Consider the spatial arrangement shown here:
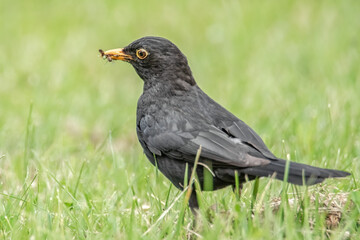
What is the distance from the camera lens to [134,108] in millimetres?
8117

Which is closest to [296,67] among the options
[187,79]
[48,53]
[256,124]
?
[256,124]

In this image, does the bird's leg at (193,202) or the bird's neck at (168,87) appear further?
the bird's neck at (168,87)

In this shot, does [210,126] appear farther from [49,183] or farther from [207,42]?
[207,42]

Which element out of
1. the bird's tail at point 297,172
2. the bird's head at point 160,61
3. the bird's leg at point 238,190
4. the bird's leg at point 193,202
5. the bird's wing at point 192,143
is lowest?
the bird's leg at point 193,202

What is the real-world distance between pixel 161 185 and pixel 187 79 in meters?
0.96

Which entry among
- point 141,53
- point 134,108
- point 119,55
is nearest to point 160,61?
point 141,53

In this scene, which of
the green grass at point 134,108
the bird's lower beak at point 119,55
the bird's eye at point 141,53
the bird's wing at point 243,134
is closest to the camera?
the green grass at point 134,108

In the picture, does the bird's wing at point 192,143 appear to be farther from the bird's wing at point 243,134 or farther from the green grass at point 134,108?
the green grass at point 134,108

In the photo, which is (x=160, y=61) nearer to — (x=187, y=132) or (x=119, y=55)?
(x=119, y=55)

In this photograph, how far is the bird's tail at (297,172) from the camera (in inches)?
141

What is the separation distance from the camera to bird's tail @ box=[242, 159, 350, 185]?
11.7 ft

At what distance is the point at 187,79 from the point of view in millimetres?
4809

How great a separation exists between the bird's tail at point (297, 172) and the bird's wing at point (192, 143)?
0.05m

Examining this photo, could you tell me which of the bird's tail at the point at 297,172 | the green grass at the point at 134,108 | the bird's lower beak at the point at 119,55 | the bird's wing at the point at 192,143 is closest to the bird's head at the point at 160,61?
the bird's lower beak at the point at 119,55
